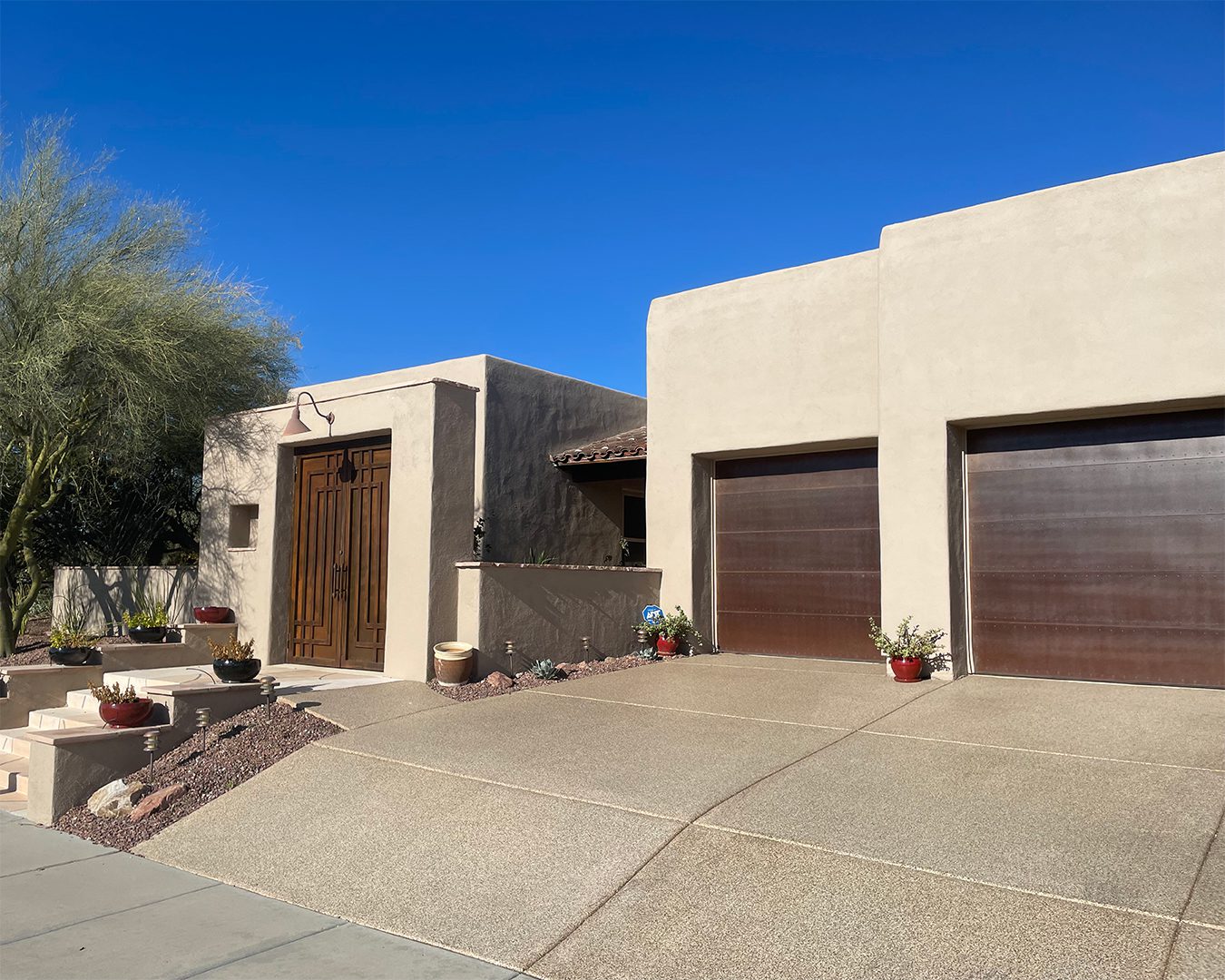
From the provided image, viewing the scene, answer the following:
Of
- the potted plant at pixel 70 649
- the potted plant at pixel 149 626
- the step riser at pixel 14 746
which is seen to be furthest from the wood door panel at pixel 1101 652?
the potted plant at pixel 70 649

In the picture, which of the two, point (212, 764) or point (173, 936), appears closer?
point (173, 936)

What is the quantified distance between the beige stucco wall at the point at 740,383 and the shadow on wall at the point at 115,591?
6776 mm

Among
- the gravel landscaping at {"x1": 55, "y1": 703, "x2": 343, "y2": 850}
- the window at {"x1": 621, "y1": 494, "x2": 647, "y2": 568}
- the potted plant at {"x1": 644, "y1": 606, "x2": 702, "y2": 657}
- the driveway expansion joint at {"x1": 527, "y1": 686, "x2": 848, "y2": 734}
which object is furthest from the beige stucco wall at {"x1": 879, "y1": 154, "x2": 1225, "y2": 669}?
the gravel landscaping at {"x1": 55, "y1": 703, "x2": 343, "y2": 850}

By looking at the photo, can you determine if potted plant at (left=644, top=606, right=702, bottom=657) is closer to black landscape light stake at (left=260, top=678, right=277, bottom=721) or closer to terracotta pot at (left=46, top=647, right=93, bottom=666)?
black landscape light stake at (left=260, top=678, right=277, bottom=721)

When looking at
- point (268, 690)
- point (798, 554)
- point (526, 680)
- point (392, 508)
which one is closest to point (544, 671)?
point (526, 680)

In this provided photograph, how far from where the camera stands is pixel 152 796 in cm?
693

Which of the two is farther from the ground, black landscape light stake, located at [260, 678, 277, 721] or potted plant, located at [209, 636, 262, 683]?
potted plant, located at [209, 636, 262, 683]

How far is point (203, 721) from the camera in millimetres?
8047

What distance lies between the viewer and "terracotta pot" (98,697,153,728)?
7.78 metres

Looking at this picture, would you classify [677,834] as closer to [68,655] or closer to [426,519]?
[426,519]

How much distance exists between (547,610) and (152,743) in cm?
464

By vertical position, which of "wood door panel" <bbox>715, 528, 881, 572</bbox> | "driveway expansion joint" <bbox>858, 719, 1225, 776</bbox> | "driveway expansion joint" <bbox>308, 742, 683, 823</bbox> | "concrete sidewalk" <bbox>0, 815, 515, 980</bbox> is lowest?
"concrete sidewalk" <bbox>0, 815, 515, 980</bbox>

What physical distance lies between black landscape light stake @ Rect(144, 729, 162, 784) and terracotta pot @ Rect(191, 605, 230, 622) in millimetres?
4645

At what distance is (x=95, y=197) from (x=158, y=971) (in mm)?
11989
